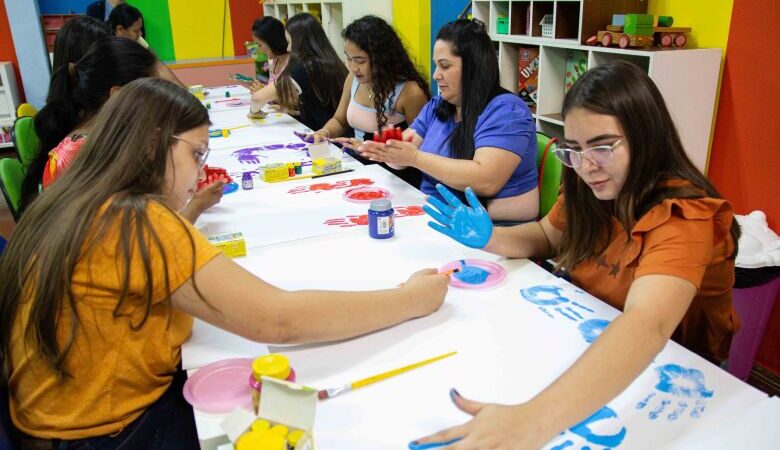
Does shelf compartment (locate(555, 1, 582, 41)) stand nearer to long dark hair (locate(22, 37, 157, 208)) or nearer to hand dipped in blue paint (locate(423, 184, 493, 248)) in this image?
hand dipped in blue paint (locate(423, 184, 493, 248))

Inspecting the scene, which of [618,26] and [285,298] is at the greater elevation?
[618,26]

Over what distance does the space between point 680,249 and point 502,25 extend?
215 centimetres

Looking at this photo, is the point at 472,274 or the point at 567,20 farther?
the point at 567,20

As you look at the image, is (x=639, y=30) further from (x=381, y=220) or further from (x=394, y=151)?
(x=381, y=220)

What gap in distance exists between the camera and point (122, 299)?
0.99m

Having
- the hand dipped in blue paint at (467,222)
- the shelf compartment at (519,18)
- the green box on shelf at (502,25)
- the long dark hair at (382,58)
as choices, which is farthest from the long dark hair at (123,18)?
the hand dipped in blue paint at (467,222)

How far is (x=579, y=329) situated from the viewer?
118 centimetres

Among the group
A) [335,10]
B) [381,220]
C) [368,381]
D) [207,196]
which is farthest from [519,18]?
[335,10]

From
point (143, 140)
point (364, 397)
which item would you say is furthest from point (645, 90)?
point (143, 140)

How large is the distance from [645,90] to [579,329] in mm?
501

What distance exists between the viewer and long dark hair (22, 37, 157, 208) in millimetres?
1979

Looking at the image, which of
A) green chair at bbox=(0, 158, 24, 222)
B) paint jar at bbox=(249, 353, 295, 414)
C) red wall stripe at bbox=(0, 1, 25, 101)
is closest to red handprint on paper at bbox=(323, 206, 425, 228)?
paint jar at bbox=(249, 353, 295, 414)

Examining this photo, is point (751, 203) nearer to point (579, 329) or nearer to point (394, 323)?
point (579, 329)

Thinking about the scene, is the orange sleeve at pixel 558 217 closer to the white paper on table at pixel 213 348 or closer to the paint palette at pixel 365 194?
the paint palette at pixel 365 194
